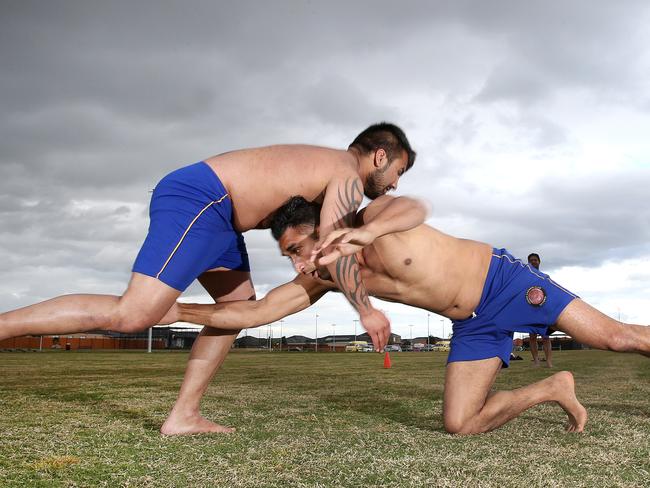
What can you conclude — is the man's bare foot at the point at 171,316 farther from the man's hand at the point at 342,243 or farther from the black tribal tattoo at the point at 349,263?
the man's hand at the point at 342,243

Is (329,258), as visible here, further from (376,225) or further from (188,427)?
(188,427)

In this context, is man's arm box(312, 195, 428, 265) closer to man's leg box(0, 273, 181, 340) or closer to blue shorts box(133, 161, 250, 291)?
blue shorts box(133, 161, 250, 291)

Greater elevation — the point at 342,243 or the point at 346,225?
the point at 346,225

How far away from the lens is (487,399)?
4336 mm

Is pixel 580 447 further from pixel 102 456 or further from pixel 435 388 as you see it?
pixel 435 388

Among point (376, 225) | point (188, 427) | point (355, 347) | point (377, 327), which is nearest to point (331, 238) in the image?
point (376, 225)

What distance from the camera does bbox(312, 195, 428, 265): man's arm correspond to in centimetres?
303

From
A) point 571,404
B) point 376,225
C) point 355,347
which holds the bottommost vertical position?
point 355,347

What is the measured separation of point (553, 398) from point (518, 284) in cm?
84

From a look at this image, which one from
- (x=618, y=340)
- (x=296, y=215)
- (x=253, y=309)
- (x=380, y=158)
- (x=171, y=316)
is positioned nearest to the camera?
(x=296, y=215)

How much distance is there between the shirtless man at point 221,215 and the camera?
11.5 feet

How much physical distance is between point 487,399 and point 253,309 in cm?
174

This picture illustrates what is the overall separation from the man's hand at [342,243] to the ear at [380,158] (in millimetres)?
894

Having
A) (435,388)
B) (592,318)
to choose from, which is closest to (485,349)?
(592,318)
